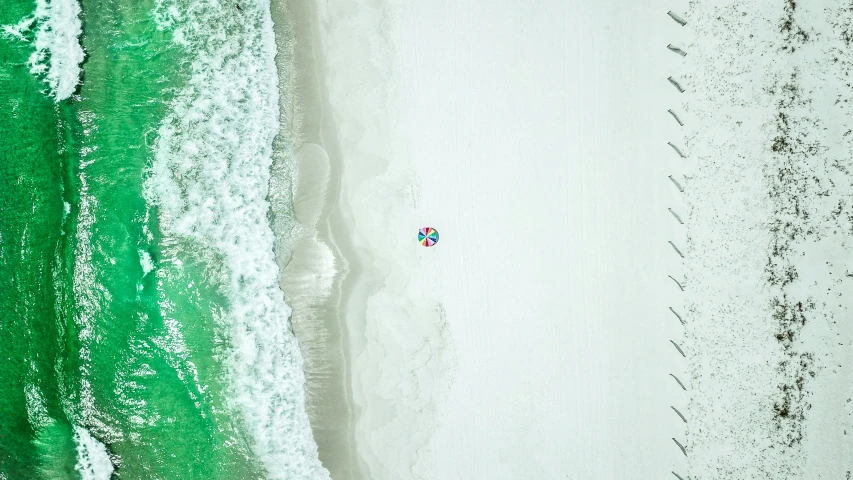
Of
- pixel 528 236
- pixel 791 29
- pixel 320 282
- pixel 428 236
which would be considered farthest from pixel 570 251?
pixel 791 29

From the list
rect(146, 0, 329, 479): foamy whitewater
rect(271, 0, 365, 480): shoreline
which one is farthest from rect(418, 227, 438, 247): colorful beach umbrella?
rect(146, 0, 329, 479): foamy whitewater

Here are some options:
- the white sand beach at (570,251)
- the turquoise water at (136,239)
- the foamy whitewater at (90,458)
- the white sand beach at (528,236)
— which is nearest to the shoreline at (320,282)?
the turquoise water at (136,239)

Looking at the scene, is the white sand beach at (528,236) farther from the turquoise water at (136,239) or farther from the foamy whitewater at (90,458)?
the foamy whitewater at (90,458)

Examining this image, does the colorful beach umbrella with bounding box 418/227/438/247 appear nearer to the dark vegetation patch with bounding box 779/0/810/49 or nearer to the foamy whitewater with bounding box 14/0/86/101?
the dark vegetation patch with bounding box 779/0/810/49

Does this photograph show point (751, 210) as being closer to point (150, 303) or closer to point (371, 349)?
point (371, 349)

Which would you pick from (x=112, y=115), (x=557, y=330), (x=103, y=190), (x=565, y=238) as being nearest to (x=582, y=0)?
(x=565, y=238)

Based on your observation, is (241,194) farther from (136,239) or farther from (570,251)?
(570,251)
